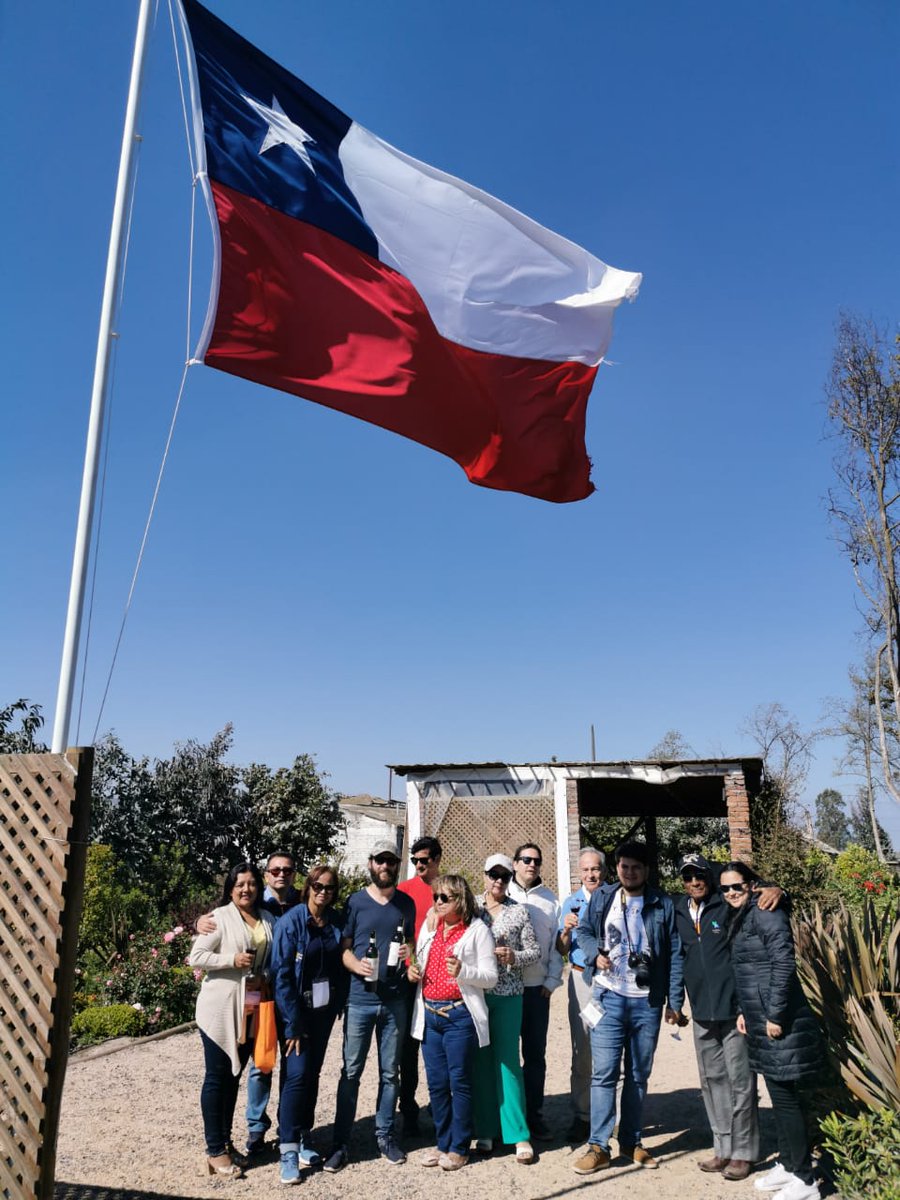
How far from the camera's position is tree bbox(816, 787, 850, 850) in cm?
9775

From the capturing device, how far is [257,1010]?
538 centimetres

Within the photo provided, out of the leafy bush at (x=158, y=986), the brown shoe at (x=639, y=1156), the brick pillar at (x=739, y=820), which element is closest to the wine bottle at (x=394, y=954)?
the brown shoe at (x=639, y=1156)

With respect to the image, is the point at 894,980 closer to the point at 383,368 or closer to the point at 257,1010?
the point at 257,1010

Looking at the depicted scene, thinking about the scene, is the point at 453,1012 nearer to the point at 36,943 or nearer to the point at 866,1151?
the point at 866,1151

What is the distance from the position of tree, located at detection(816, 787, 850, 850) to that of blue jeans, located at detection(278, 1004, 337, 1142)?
10220 centimetres

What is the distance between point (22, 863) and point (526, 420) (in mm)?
4137

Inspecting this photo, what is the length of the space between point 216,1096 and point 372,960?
1190mm

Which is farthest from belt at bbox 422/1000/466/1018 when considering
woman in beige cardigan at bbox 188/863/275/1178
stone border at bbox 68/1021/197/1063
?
stone border at bbox 68/1021/197/1063

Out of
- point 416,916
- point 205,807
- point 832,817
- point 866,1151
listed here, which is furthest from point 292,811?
point 832,817

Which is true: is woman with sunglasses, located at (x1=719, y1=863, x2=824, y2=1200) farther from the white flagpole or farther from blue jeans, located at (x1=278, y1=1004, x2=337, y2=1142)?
the white flagpole

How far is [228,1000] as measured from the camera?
5.30 metres

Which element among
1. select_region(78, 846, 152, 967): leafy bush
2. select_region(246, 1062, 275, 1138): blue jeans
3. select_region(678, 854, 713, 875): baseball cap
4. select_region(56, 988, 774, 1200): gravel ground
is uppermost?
select_region(678, 854, 713, 875): baseball cap

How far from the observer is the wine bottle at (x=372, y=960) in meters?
5.52

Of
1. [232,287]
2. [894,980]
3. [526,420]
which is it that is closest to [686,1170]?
[894,980]
